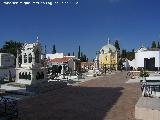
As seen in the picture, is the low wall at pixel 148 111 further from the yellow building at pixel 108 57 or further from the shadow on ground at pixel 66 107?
the yellow building at pixel 108 57

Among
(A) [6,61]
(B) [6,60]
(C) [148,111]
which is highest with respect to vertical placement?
(B) [6,60]

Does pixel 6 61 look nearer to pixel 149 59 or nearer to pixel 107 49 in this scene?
pixel 149 59

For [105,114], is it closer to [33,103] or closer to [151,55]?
[33,103]

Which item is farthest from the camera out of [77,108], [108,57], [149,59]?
[108,57]

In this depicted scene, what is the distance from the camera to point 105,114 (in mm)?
18516

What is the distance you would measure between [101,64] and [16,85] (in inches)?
2297

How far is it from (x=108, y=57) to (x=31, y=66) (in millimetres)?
58721

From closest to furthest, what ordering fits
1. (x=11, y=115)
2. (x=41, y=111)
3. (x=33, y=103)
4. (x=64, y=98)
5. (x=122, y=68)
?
(x=11, y=115) < (x=41, y=111) < (x=33, y=103) < (x=64, y=98) < (x=122, y=68)

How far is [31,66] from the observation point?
33.9m

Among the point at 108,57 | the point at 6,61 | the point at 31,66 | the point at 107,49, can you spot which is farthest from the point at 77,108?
the point at 107,49

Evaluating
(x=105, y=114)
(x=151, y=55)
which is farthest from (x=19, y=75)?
(x=151, y=55)

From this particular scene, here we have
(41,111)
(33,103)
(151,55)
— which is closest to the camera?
(41,111)

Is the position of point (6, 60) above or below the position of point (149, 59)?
below

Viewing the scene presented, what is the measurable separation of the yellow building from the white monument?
177 feet
